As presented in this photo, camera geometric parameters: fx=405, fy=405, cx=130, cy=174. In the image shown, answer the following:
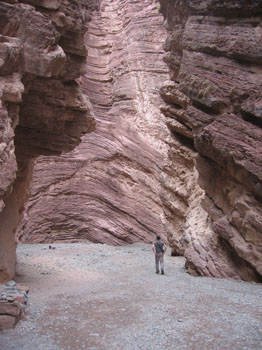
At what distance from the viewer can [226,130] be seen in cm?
1237

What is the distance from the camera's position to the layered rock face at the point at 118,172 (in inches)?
985

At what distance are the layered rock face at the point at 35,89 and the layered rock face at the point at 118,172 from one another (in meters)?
9.62

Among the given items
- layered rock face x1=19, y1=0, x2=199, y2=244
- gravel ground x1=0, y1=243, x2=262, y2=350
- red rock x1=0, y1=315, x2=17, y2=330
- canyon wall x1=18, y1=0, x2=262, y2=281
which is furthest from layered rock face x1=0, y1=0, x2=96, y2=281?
layered rock face x1=19, y1=0, x2=199, y2=244

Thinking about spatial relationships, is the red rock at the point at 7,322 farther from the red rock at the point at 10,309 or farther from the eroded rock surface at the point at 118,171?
the eroded rock surface at the point at 118,171

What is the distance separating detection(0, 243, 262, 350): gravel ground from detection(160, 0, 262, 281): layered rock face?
109 centimetres

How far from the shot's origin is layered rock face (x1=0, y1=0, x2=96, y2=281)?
29.3 feet

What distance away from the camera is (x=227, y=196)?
12.9 m

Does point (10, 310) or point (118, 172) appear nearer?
point (10, 310)

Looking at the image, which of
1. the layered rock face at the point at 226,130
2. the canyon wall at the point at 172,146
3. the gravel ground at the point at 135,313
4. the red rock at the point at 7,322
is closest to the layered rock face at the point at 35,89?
the gravel ground at the point at 135,313

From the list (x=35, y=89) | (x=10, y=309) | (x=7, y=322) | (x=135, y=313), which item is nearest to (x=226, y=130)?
(x=35, y=89)

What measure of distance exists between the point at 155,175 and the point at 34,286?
1518 centimetres

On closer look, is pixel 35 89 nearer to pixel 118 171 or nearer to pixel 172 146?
pixel 172 146

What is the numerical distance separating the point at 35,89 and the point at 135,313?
715cm

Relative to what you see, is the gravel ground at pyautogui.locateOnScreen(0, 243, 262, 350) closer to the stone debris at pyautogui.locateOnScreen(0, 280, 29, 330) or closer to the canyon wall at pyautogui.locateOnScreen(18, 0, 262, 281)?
the stone debris at pyautogui.locateOnScreen(0, 280, 29, 330)
